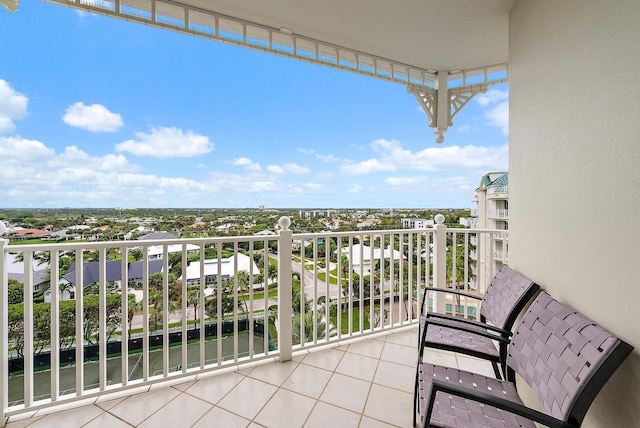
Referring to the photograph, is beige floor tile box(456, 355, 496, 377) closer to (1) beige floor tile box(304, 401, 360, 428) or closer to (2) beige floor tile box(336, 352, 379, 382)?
(2) beige floor tile box(336, 352, 379, 382)

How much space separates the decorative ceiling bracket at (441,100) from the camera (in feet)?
10.3

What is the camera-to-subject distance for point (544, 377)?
1.03 metres

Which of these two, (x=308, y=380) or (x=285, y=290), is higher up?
(x=285, y=290)

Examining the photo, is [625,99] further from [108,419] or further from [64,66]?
[64,66]

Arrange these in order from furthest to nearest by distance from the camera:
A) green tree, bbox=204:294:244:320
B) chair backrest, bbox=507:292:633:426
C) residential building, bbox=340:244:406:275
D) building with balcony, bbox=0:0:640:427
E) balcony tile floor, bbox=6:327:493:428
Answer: residential building, bbox=340:244:406:275
green tree, bbox=204:294:244:320
balcony tile floor, bbox=6:327:493:428
building with balcony, bbox=0:0:640:427
chair backrest, bbox=507:292:633:426

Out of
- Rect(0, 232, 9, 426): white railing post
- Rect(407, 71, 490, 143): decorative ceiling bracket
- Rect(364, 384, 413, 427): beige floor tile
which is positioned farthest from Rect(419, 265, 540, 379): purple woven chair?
Rect(0, 232, 9, 426): white railing post

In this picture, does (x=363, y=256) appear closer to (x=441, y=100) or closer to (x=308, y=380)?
(x=308, y=380)

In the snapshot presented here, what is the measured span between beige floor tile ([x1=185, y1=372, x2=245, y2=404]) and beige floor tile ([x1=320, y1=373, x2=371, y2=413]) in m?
0.69

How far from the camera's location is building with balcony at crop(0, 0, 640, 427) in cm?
96

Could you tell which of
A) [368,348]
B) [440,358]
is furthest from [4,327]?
[440,358]

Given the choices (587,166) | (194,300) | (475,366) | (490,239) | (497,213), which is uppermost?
(587,166)

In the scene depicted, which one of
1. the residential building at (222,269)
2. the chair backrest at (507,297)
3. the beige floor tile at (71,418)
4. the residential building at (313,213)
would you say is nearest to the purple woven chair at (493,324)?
the chair backrest at (507,297)

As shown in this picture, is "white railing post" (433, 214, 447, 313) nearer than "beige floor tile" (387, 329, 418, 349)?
No

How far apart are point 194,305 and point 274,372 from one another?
33.7 inches
